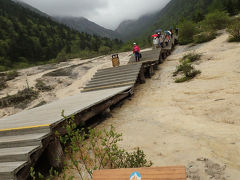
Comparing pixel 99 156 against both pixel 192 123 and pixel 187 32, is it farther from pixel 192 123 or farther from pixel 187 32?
pixel 187 32

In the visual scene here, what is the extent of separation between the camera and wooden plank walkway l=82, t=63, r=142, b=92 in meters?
8.13

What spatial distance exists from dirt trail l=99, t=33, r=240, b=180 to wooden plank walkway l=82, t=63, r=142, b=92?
3.26 feet

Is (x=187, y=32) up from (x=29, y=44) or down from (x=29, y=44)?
down

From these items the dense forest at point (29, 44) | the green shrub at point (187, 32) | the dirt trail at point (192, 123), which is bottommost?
the dirt trail at point (192, 123)

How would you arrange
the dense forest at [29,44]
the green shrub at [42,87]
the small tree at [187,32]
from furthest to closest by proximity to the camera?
the dense forest at [29,44]
the small tree at [187,32]
the green shrub at [42,87]

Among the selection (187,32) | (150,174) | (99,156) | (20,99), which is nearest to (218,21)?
(187,32)

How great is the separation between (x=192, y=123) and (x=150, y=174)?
292 centimetres

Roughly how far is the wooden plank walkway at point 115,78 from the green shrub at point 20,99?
12.1 ft

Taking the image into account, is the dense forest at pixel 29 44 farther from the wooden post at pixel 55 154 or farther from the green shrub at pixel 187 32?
the wooden post at pixel 55 154

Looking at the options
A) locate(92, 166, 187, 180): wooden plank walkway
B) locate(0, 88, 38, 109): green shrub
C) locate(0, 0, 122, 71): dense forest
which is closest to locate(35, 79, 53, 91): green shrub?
locate(0, 88, 38, 109): green shrub

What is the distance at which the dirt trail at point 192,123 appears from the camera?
2.74m

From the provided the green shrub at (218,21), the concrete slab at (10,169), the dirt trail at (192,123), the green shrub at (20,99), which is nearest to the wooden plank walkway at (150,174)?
the dirt trail at (192,123)

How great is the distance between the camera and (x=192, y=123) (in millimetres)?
4117

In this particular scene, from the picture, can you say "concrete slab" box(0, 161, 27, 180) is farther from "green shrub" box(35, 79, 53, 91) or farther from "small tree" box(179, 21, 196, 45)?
"small tree" box(179, 21, 196, 45)
